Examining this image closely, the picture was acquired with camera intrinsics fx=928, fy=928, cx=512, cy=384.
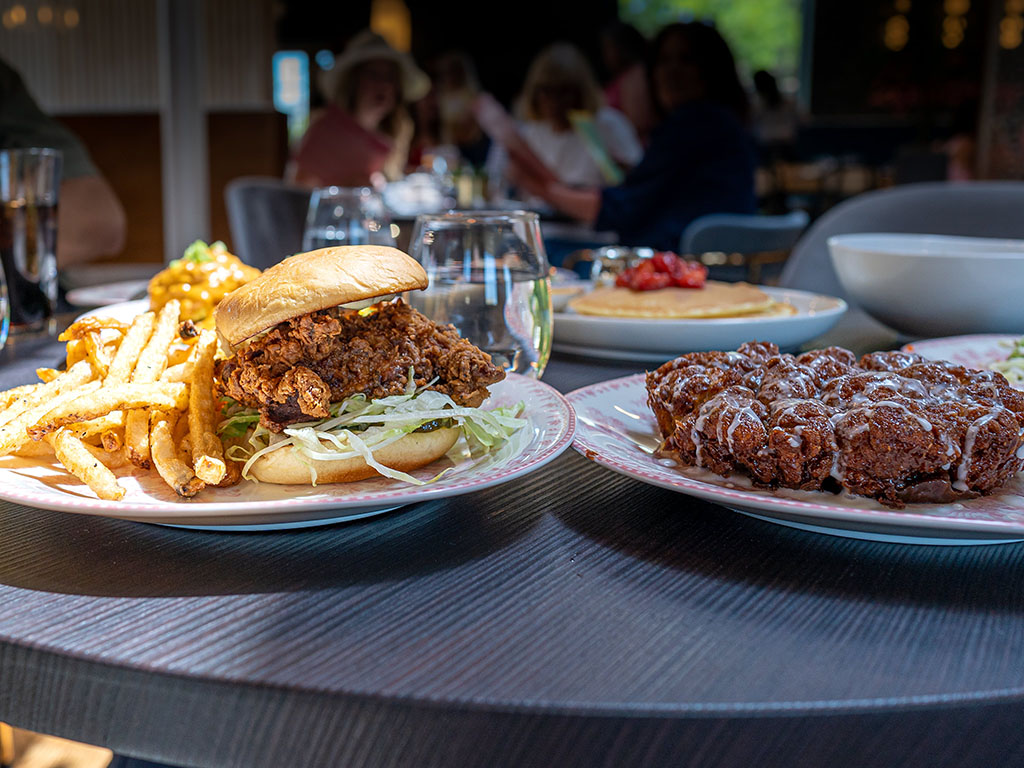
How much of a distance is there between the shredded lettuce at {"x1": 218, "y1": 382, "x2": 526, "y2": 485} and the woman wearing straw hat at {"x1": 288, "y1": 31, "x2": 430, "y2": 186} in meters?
4.82

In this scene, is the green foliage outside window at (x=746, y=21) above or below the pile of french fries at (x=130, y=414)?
above

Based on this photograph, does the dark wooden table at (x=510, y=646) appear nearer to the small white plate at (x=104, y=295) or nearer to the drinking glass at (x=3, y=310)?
the drinking glass at (x=3, y=310)

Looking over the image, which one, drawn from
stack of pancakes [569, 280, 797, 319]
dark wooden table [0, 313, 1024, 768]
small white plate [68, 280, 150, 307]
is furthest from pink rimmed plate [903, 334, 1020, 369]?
small white plate [68, 280, 150, 307]

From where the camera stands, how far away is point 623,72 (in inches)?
335

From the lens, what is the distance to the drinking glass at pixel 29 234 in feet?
4.92

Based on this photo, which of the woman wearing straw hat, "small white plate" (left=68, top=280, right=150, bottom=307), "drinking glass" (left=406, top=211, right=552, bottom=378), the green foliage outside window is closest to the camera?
"drinking glass" (left=406, top=211, right=552, bottom=378)

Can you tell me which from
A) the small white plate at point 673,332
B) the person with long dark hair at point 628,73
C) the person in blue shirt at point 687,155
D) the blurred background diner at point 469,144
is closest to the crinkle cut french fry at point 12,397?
the blurred background diner at point 469,144

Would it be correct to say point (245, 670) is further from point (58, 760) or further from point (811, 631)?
point (58, 760)

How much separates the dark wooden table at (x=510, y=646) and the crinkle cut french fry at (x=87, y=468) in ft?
0.15

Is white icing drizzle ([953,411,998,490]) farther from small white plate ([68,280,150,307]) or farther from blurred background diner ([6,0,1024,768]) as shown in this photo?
small white plate ([68,280,150,307])

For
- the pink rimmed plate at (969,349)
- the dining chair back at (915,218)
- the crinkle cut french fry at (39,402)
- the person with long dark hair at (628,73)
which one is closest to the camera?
the crinkle cut french fry at (39,402)

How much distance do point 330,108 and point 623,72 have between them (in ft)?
11.8

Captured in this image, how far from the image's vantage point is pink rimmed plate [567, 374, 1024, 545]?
Answer: 69 centimetres

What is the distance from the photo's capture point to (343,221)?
6.17 ft
